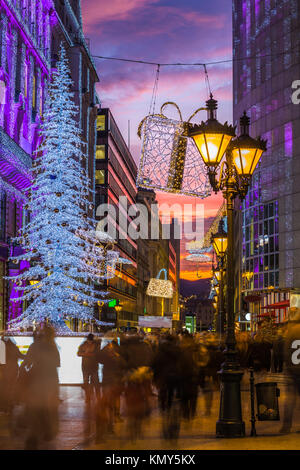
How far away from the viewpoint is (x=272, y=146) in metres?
63.4

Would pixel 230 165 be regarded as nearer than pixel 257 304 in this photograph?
Yes

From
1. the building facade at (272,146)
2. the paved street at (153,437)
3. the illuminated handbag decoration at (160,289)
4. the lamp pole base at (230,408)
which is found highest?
the building facade at (272,146)

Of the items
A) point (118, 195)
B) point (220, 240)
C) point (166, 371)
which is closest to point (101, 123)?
point (118, 195)

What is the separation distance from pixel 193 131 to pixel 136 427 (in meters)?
5.13

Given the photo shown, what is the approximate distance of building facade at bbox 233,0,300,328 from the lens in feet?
200

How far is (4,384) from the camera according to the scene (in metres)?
16.3

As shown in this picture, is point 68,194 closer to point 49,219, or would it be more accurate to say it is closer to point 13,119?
point 49,219

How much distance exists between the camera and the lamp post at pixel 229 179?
38.3 ft

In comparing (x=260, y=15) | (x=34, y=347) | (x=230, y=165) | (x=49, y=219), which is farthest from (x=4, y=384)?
(x=260, y=15)

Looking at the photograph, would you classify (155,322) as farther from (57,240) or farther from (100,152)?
(57,240)

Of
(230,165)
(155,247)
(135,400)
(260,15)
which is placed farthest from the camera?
(155,247)

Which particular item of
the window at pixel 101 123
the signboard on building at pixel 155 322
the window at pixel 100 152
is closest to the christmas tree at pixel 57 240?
the signboard on building at pixel 155 322

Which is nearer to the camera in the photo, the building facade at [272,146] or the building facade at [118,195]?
the building facade at [272,146]

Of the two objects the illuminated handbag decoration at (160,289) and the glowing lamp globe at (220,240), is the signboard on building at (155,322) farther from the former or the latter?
the glowing lamp globe at (220,240)
